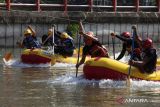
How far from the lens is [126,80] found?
1591 cm

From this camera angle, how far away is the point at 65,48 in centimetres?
2241

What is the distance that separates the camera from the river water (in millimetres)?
13094

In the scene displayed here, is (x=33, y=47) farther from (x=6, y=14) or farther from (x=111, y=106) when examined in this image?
(x=111, y=106)

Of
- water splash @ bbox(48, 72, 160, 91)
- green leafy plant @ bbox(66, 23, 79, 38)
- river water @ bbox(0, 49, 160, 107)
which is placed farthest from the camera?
green leafy plant @ bbox(66, 23, 79, 38)

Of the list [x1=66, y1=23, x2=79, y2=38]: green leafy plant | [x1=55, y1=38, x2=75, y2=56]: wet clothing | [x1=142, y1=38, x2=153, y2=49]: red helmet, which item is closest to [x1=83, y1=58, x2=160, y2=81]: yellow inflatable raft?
[x1=142, y1=38, x2=153, y2=49]: red helmet

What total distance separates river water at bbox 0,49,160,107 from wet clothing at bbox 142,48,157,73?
36 cm

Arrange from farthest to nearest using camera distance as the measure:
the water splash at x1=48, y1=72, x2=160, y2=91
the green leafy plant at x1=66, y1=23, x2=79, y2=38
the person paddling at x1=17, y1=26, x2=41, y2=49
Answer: the green leafy plant at x1=66, y1=23, x2=79, y2=38, the person paddling at x1=17, y1=26, x2=41, y2=49, the water splash at x1=48, y1=72, x2=160, y2=91

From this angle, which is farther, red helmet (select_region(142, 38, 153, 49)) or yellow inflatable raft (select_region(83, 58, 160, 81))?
yellow inflatable raft (select_region(83, 58, 160, 81))

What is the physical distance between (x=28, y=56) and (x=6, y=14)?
7801 mm

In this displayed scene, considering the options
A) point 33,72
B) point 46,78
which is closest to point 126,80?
point 46,78

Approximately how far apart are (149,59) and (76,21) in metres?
16.3

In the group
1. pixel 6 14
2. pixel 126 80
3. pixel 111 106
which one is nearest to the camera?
pixel 111 106

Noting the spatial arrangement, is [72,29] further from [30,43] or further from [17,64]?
[17,64]

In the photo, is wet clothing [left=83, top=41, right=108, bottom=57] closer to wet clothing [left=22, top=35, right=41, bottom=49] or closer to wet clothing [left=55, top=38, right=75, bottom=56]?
wet clothing [left=55, top=38, right=75, bottom=56]
